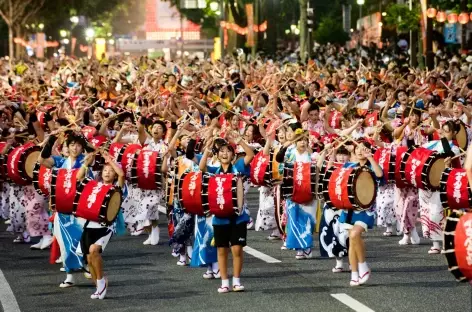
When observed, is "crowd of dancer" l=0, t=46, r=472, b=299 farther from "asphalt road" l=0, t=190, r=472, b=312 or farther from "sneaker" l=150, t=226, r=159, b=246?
"asphalt road" l=0, t=190, r=472, b=312

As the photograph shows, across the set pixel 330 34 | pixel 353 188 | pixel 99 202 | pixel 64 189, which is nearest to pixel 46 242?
pixel 64 189

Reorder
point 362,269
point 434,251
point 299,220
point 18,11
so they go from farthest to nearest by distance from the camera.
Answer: point 18,11 → point 434,251 → point 299,220 → point 362,269

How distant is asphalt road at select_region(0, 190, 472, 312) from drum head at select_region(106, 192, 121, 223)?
80 cm

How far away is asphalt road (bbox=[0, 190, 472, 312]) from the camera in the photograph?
1365 cm

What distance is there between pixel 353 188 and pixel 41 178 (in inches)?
157

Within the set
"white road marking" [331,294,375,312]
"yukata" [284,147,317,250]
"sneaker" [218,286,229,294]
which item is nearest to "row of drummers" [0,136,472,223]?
"yukata" [284,147,317,250]

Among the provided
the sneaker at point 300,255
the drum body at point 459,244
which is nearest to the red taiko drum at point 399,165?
the sneaker at point 300,255

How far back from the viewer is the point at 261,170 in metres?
18.0

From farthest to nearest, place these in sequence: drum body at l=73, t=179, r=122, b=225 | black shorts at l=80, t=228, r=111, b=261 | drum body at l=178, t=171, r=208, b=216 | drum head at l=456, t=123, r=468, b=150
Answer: drum head at l=456, t=123, r=468, b=150, drum body at l=178, t=171, r=208, b=216, black shorts at l=80, t=228, r=111, b=261, drum body at l=73, t=179, r=122, b=225

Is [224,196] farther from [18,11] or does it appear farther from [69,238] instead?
[18,11]

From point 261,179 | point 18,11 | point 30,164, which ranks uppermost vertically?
point 18,11

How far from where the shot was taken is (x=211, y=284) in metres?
15.1

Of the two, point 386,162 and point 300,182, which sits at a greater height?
point 386,162

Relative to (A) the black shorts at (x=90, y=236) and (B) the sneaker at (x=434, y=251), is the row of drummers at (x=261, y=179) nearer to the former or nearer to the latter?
(A) the black shorts at (x=90, y=236)
